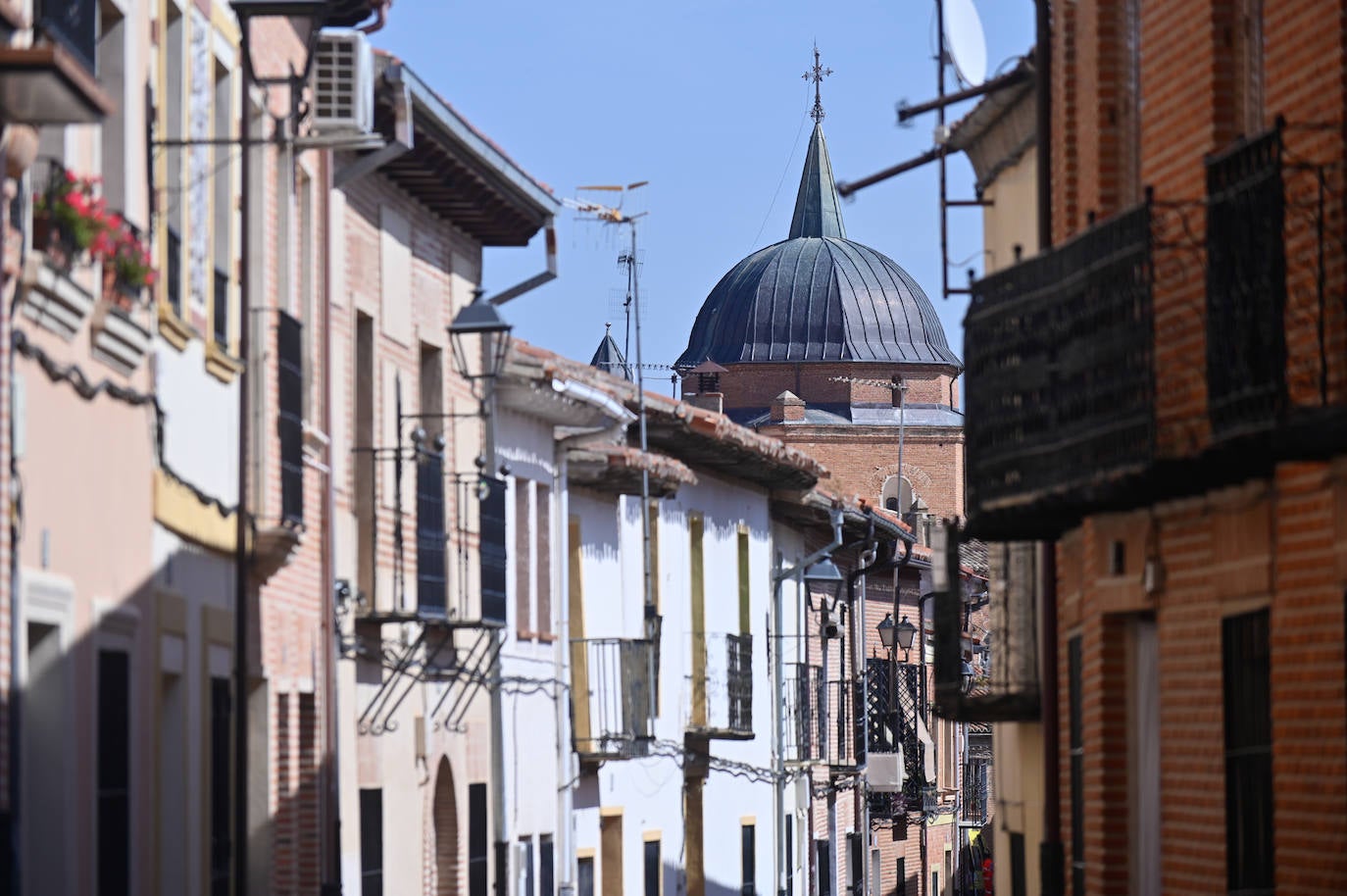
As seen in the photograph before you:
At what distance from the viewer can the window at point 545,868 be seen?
82.9ft

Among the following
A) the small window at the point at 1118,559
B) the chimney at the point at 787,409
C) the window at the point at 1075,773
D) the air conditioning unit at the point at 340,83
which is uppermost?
the chimney at the point at 787,409

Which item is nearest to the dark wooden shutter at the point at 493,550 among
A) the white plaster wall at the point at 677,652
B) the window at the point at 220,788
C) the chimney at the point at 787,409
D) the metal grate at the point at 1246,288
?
the white plaster wall at the point at 677,652

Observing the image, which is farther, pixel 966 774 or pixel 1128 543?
pixel 966 774

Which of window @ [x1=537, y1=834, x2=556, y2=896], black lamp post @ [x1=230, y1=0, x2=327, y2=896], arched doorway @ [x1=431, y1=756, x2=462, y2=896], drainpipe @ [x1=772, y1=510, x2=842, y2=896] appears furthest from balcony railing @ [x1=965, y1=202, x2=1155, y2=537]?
drainpipe @ [x1=772, y1=510, x2=842, y2=896]

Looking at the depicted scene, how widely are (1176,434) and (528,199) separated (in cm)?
1165

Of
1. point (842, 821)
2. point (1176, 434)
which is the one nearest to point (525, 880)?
point (1176, 434)

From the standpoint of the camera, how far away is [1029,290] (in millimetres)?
13930

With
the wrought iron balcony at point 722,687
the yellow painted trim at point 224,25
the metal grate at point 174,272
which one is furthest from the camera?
the wrought iron balcony at point 722,687

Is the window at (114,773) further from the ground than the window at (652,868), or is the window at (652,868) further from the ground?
the window at (114,773)

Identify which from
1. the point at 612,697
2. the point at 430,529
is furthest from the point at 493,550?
the point at 612,697

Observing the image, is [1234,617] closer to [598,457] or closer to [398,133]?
[398,133]

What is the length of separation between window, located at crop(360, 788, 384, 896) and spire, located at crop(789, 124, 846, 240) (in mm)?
72573

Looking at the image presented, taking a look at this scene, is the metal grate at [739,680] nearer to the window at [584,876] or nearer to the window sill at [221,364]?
the window at [584,876]

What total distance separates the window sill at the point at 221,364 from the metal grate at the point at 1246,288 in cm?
595
